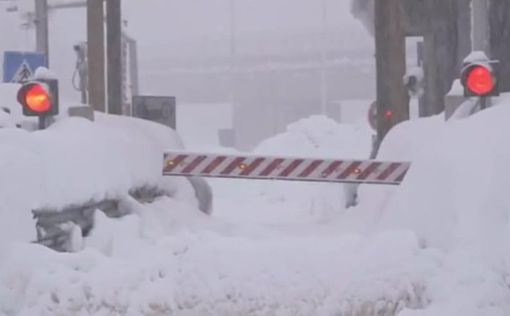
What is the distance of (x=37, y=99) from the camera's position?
7984 mm

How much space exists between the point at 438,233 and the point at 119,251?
220cm

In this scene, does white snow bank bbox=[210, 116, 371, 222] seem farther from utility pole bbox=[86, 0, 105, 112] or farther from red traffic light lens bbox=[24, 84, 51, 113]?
red traffic light lens bbox=[24, 84, 51, 113]

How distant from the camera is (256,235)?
344 inches

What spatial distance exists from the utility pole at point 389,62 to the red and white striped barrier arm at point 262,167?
4160mm

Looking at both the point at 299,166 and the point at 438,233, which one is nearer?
the point at 438,233

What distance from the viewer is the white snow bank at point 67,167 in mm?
6477

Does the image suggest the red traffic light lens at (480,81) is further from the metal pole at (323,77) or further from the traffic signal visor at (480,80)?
the metal pole at (323,77)

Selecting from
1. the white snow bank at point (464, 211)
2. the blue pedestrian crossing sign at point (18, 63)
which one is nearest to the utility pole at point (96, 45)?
the blue pedestrian crossing sign at point (18, 63)

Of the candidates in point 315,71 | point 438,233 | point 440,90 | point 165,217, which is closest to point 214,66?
point 315,71

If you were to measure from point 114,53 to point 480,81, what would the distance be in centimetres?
878

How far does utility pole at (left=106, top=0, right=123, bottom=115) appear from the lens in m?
15.1

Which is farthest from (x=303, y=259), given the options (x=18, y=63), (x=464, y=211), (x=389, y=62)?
(x=18, y=63)

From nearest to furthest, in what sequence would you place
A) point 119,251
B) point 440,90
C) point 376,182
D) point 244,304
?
point 244,304 → point 119,251 → point 376,182 → point 440,90

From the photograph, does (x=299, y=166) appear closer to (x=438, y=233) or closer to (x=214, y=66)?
(x=438, y=233)
